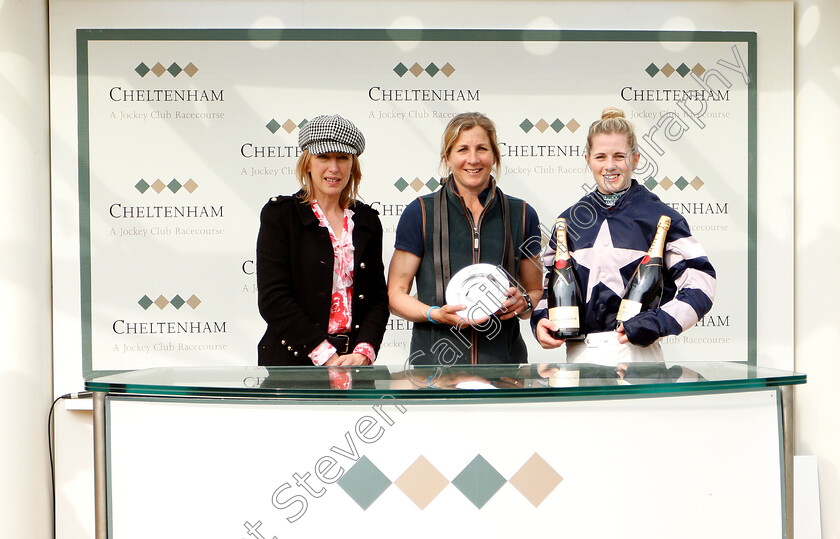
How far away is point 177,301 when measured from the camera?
3729 mm

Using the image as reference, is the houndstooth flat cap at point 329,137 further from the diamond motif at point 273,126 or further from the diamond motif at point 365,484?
the diamond motif at point 365,484

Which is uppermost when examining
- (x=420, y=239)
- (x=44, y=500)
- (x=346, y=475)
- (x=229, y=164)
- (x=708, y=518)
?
(x=229, y=164)

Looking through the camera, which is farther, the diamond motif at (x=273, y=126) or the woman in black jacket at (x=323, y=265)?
the diamond motif at (x=273, y=126)

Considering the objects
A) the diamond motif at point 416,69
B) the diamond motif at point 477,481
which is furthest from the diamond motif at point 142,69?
the diamond motif at point 477,481

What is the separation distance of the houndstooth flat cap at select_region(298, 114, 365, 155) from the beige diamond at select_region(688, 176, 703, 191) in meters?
1.92

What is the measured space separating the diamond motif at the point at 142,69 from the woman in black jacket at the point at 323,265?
1.26 meters

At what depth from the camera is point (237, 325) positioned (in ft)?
12.3

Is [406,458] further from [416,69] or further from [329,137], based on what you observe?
[416,69]

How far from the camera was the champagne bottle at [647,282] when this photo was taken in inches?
95.4

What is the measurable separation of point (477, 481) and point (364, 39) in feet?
9.07

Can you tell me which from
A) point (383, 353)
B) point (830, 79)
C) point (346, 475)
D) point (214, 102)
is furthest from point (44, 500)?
point (830, 79)

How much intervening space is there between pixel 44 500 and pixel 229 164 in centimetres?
196

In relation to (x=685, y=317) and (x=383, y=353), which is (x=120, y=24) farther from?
(x=685, y=317)

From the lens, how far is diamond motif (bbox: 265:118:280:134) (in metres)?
3.74
